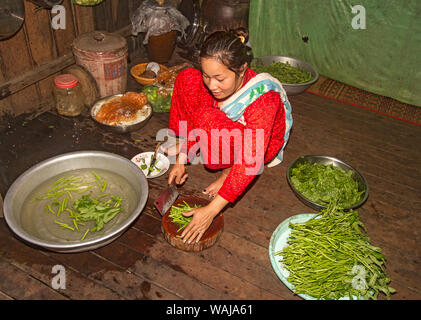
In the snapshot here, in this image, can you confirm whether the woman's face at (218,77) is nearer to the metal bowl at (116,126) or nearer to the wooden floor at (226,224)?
the wooden floor at (226,224)

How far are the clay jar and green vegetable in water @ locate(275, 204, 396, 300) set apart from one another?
10.8 ft

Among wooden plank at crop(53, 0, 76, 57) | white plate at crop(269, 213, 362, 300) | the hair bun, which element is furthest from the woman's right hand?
wooden plank at crop(53, 0, 76, 57)

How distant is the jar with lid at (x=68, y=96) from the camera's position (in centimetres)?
345

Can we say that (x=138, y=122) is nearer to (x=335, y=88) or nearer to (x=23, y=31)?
(x=23, y=31)

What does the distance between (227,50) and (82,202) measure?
151 cm

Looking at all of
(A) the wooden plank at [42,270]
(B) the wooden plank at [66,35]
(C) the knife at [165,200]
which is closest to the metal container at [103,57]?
(B) the wooden plank at [66,35]

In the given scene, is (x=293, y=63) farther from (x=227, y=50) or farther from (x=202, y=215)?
(x=202, y=215)

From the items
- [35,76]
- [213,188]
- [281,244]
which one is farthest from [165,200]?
[35,76]

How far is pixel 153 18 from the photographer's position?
4.33 metres

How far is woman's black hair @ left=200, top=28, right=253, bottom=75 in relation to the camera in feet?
6.72

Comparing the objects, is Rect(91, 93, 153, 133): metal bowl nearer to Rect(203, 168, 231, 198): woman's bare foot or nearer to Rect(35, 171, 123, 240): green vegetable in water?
Rect(35, 171, 123, 240): green vegetable in water

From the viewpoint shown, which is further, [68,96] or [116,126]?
[68,96]

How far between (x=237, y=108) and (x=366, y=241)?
136 cm
